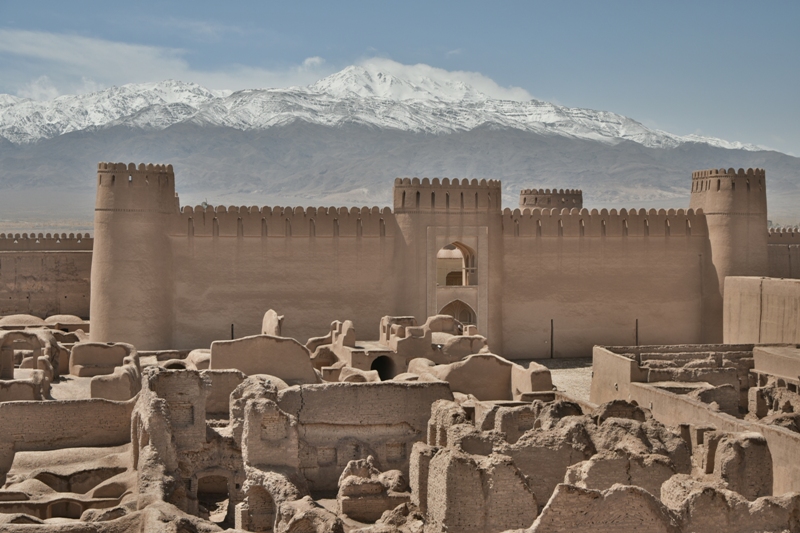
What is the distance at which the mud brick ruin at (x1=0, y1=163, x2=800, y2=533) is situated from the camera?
11.9 m

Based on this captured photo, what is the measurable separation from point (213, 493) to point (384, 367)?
7590 millimetres

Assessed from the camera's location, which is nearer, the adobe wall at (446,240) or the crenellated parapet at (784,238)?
the adobe wall at (446,240)

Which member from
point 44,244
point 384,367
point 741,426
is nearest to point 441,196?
point 384,367

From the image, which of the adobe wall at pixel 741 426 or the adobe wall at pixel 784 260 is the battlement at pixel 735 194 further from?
the adobe wall at pixel 741 426

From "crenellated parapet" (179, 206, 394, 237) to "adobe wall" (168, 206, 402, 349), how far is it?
0.02m

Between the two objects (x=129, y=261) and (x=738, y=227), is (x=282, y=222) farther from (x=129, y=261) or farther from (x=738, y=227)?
(x=738, y=227)

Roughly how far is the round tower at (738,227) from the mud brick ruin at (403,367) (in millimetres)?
58

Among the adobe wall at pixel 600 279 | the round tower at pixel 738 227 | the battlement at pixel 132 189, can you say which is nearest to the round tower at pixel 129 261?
the battlement at pixel 132 189

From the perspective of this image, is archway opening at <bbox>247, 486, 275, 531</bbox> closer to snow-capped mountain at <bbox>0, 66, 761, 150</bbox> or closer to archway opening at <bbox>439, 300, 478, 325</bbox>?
archway opening at <bbox>439, 300, 478, 325</bbox>

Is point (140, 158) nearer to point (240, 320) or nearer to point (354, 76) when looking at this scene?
point (354, 76)

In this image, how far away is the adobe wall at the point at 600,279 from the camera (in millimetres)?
28297

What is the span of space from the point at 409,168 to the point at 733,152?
167ft

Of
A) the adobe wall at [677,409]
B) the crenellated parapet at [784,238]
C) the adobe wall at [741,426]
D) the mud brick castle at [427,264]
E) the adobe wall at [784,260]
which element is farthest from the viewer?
the crenellated parapet at [784,238]

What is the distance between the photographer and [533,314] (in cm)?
2830
